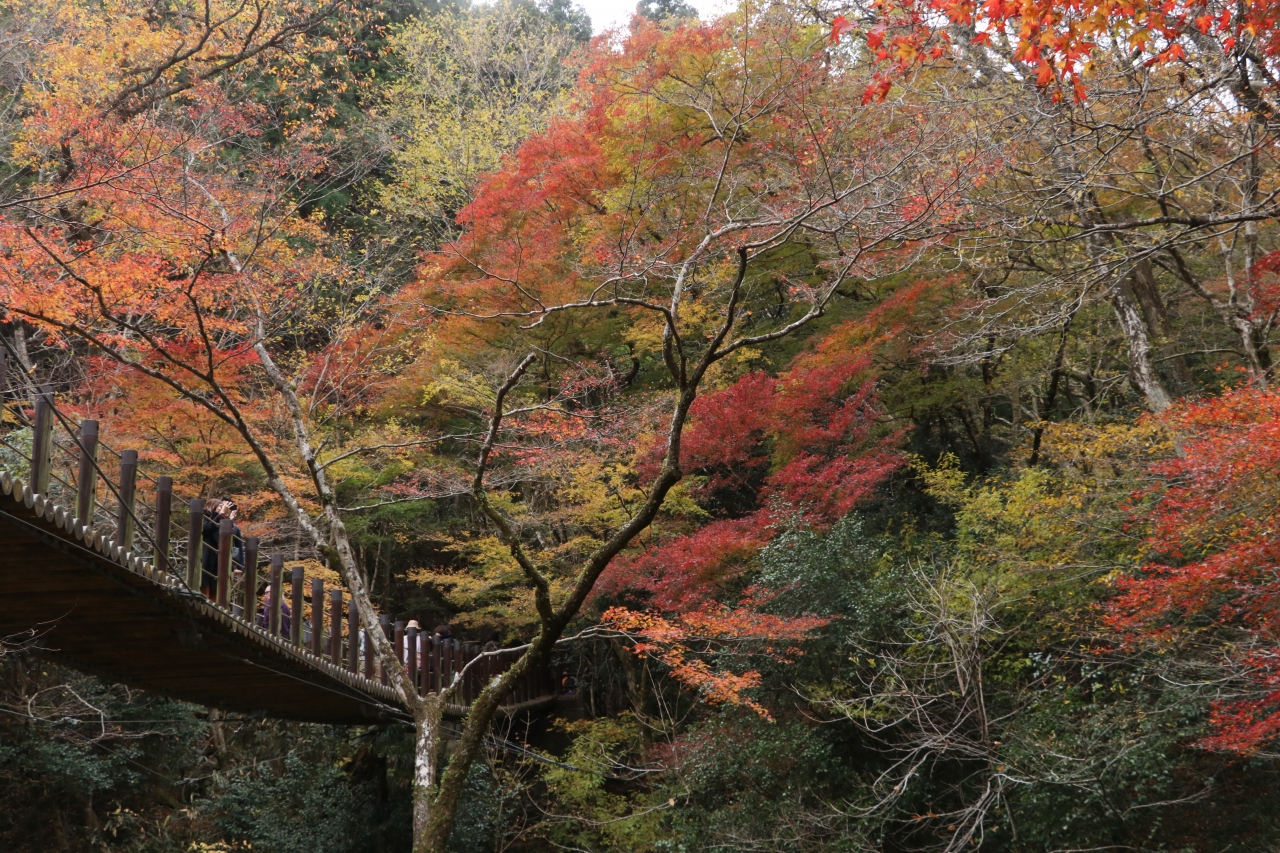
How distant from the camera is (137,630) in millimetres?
5328

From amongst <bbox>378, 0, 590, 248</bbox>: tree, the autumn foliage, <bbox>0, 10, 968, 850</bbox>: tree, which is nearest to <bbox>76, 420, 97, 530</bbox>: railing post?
<bbox>0, 10, 968, 850</bbox>: tree

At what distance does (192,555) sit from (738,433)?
5.88 metres

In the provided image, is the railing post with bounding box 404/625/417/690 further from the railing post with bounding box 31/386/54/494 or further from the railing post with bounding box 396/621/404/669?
the railing post with bounding box 31/386/54/494

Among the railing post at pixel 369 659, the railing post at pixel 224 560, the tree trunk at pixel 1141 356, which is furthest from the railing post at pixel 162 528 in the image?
the tree trunk at pixel 1141 356

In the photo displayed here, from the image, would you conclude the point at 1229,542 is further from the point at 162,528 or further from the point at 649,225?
the point at 162,528

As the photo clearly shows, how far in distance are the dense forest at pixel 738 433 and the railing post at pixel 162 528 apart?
1322 mm

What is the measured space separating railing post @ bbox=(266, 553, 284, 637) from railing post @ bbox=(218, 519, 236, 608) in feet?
2.08

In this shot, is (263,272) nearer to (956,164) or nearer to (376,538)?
(376,538)

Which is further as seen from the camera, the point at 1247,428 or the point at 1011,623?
the point at 1011,623

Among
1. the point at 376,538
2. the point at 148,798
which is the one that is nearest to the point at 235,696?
the point at 148,798

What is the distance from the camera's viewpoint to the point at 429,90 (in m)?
19.5

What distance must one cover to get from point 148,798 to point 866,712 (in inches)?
298

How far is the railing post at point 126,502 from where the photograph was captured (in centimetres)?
436

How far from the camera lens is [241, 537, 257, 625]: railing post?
575 cm
